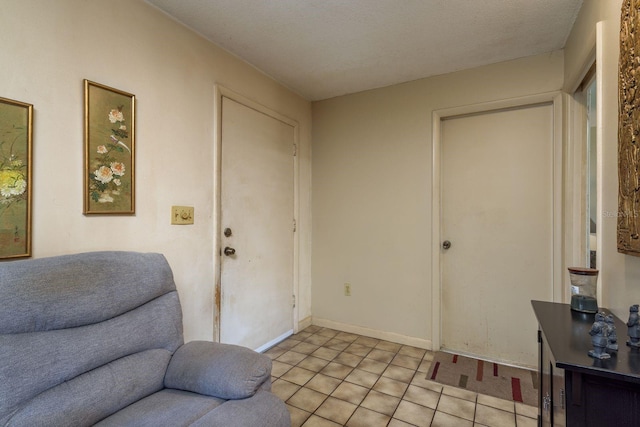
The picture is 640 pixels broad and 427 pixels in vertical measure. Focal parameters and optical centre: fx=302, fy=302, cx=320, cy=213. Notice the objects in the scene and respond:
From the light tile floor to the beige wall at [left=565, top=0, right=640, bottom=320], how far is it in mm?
994

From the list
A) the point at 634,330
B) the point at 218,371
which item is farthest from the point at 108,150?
the point at 634,330

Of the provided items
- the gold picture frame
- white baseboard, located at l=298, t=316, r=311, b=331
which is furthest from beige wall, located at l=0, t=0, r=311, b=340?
the gold picture frame

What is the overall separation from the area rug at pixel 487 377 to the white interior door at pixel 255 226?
139 centimetres

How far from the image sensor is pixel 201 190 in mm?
2043

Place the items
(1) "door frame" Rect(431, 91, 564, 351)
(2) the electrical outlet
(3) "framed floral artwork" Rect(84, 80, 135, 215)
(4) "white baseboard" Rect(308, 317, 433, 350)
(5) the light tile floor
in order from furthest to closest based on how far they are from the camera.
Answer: (2) the electrical outlet
(4) "white baseboard" Rect(308, 317, 433, 350)
(1) "door frame" Rect(431, 91, 564, 351)
(5) the light tile floor
(3) "framed floral artwork" Rect(84, 80, 135, 215)

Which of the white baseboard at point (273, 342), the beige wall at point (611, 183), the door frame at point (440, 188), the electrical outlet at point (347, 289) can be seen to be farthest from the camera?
the electrical outlet at point (347, 289)

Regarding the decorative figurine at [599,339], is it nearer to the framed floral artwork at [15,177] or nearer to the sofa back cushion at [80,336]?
the sofa back cushion at [80,336]

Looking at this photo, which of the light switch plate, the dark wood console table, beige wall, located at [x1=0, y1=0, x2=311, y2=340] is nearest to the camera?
the dark wood console table

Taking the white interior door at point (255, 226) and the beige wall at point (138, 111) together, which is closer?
the beige wall at point (138, 111)

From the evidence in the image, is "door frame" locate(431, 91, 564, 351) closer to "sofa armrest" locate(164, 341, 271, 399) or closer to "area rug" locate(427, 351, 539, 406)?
"area rug" locate(427, 351, 539, 406)

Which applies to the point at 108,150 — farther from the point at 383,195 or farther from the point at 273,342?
the point at 383,195

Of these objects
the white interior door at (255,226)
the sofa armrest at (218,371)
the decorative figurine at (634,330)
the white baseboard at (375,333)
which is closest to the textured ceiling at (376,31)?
the white interior door at (255,226)

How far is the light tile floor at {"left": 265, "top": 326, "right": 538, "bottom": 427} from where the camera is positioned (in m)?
1.73

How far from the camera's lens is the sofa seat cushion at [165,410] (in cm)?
106
